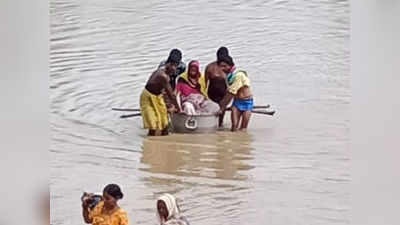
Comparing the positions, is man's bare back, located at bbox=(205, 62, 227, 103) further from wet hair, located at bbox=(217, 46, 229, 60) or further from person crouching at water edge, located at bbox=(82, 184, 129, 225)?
person crouching at water edge, located at bbox=(82, 184, 129, 225)

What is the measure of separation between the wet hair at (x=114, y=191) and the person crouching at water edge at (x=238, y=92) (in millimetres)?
591

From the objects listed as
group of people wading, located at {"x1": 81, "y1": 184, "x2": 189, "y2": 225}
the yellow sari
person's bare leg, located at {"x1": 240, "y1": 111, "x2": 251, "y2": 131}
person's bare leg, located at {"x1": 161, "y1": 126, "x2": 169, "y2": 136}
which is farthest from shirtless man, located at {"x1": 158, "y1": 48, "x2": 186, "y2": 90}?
group of people wading, located at {"x1": 81, "y1": 184, "x2": 189, "y2": 225}

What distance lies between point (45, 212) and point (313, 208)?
1.22 m

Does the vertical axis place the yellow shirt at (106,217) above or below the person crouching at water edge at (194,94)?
below

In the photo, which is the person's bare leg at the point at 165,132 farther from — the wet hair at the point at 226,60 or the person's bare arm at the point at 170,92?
the wet hair at the point at 226,60

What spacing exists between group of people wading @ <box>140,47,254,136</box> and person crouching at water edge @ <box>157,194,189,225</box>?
0.30 m

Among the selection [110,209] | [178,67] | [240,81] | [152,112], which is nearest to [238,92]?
[240,81]

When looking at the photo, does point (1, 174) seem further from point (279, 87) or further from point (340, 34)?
point (340, 34)

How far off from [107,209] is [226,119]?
27.0 inches

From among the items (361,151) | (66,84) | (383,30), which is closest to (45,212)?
(66,84)

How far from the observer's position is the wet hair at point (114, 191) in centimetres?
243

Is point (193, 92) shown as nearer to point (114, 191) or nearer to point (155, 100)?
point (155, 100)

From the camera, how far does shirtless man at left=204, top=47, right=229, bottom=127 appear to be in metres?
2.42

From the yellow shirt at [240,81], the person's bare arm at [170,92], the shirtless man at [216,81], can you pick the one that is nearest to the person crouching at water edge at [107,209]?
the person's bare arm at [170,92]
